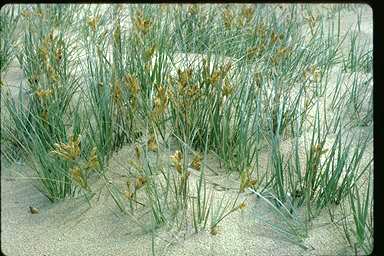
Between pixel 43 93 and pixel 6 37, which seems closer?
pixel 43 93

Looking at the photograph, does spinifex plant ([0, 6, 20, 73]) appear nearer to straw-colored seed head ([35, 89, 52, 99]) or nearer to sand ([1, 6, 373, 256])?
straw-colored seed head ([35, 89, 52, 99])

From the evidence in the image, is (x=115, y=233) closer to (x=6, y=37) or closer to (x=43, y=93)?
(x=43, y=93)

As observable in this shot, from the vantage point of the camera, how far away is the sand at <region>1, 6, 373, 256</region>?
75.1 inches

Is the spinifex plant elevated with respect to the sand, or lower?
elevated

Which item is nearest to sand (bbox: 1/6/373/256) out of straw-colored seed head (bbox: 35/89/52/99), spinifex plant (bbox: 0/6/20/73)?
straw-colored seed head (bbox: 35/89/52/99)

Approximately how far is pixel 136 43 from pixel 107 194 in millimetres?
854

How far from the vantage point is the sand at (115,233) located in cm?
191

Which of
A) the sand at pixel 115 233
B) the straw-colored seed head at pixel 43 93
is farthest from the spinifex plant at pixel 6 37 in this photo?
the sand at pixel 115 233

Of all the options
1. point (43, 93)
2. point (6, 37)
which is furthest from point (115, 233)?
point (6, 37)

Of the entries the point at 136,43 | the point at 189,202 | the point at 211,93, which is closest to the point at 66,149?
the point at 189,202

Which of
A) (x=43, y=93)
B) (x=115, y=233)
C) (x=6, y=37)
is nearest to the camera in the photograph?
(x=115, y=233)

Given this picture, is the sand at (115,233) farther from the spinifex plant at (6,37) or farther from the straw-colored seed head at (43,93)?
the spinifex plant at (6,37)

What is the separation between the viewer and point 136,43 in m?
2.60

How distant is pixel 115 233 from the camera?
1.98 meters
